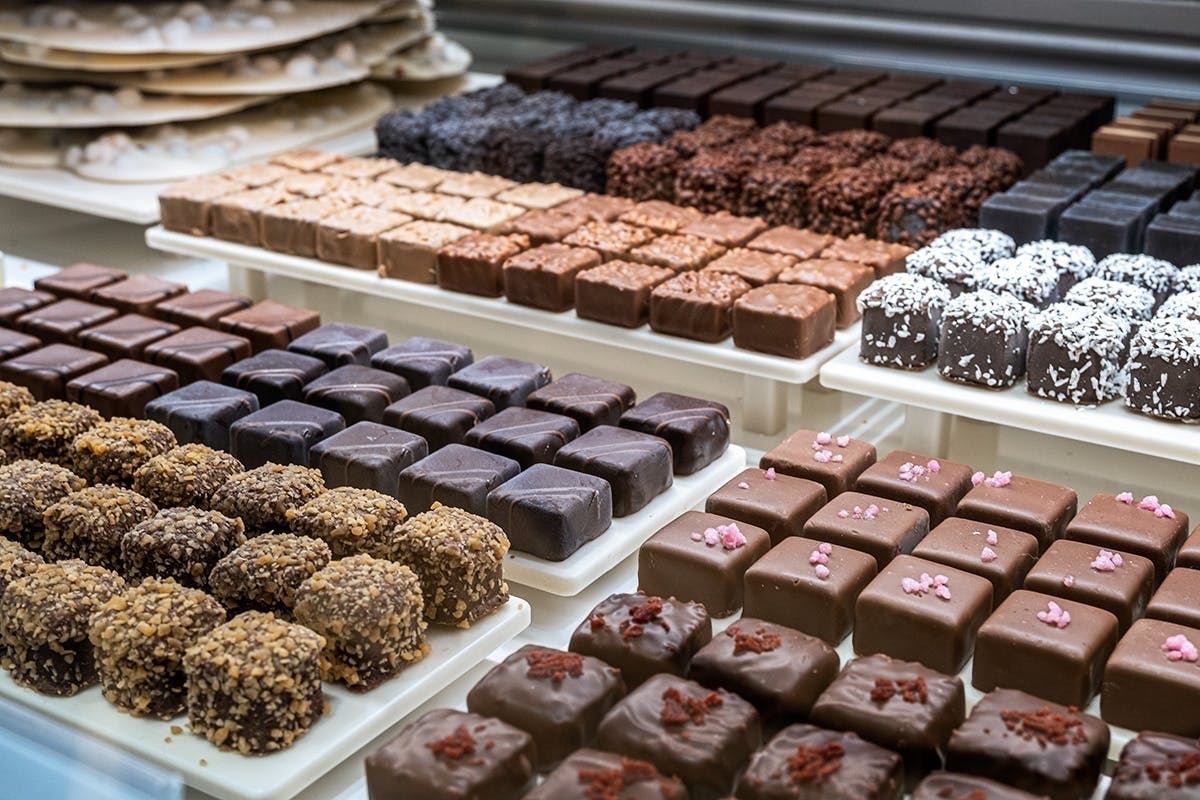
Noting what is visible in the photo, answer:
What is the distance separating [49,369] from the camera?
10.6 feet

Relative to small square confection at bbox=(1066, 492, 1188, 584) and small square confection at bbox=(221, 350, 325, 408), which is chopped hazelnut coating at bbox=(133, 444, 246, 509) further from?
small square confection at bbox=(1066, 492, 1188, 584)

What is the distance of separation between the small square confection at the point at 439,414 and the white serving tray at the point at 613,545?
0.42 metres

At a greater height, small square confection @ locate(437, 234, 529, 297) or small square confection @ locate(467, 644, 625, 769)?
small square confection @ locate(437, 234, 529, 297)

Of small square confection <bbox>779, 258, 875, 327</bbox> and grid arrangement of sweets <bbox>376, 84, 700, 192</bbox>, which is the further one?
grid arrangement of sweets <bbox>376, 84, 700, 192</bbox>

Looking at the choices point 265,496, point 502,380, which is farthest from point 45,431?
point 502,380

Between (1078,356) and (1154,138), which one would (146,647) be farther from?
(1154,138)

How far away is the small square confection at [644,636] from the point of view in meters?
2.23

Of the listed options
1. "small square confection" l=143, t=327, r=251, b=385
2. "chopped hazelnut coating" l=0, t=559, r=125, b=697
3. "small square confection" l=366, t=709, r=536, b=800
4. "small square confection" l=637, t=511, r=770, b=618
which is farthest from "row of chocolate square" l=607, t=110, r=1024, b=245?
"chopped hazelnut coating" l=0, t=559, r=125, b=697

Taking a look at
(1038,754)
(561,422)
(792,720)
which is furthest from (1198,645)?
(561,422)

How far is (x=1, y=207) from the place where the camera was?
5.12 meters

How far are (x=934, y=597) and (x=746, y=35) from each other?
3.51 metres

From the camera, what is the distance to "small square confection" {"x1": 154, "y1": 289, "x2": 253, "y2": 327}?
3541mm

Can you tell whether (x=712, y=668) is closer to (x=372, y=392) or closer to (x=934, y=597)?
(x=934, y=597)

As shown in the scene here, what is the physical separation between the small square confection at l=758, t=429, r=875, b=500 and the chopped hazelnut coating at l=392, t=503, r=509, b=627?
2.14 ft
